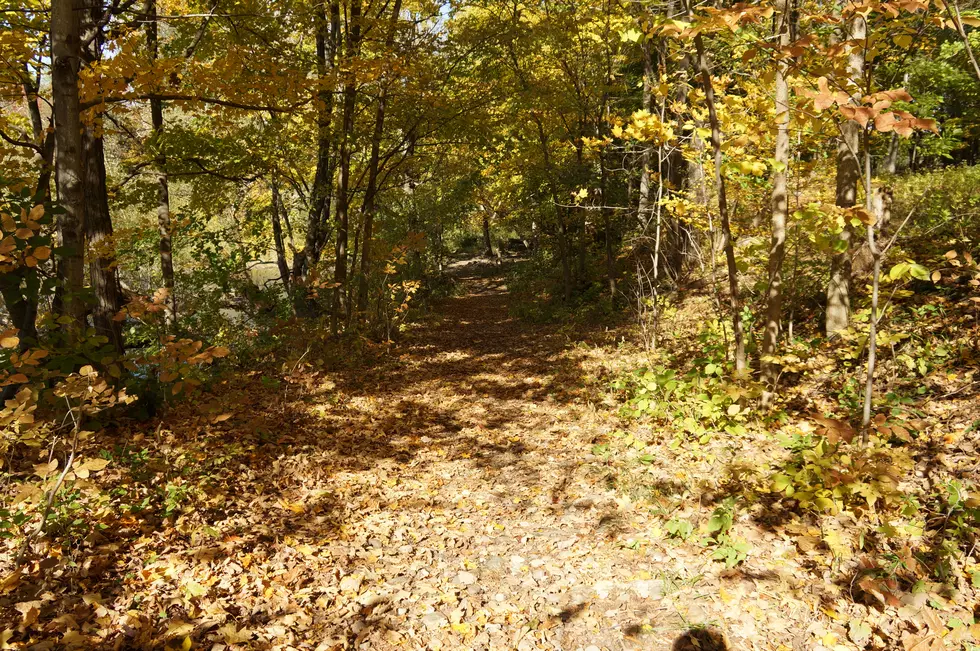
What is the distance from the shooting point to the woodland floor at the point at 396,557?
3129mm

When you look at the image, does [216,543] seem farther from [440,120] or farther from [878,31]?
[440,120]

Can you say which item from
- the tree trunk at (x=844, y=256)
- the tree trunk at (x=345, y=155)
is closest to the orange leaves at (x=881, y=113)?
the tree trunk at (x=844, y=256)

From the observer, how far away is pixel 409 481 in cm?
530

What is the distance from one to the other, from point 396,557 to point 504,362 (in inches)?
244

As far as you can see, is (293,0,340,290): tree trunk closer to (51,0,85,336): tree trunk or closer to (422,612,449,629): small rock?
(51,0,85,336): tree trunk

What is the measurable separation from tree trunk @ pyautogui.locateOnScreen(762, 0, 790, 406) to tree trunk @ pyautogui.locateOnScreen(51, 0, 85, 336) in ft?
20.4

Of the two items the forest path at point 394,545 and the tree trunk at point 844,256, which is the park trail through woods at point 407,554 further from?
the tree trunk at point 844,256

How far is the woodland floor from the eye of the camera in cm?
313

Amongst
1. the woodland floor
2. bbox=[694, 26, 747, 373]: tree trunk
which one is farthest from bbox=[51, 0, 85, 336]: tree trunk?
bbox=[694, 26, 747, 373]: tree trunk

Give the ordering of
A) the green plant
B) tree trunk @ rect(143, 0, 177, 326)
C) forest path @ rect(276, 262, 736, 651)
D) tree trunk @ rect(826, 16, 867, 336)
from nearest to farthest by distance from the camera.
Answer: forest path @ rect(276, 262, 736, 651)
the green plant
tree trunk @ rect(826, 16, 867, 336)
tree trunk @ rect(143, 0, 177, 326)

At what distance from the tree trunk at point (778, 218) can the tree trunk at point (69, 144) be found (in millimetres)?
6223

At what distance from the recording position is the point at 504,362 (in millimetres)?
10070

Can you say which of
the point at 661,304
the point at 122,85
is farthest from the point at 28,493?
the point at 661,304

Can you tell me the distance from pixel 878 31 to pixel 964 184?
951 cm
